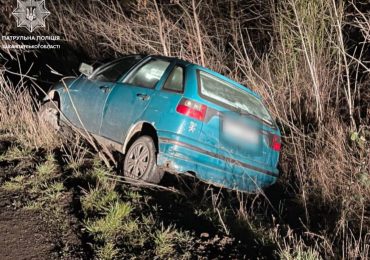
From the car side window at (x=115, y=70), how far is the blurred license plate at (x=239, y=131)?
6.39 ft

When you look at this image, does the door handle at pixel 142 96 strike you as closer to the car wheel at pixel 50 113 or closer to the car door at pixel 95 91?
the car door at pixel 95 91

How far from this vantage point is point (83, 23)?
1193 centimetres

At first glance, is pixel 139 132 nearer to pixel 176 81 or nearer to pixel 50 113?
pixel 176 81

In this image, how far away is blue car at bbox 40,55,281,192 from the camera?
506cm

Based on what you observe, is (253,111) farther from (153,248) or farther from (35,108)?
(35,108)

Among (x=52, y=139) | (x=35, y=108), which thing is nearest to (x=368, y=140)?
(x=52, y=139)

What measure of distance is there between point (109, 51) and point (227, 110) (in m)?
6.98

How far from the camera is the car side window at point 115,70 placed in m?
6.52

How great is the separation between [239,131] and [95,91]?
95.6 inches

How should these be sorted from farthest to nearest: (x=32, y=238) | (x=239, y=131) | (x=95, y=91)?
(x=95, y=91), (x=239, y=131), (x=32, y=238)

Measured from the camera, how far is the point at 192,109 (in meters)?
5.04

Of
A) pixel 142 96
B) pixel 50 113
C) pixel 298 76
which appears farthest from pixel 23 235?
pixel 298 76

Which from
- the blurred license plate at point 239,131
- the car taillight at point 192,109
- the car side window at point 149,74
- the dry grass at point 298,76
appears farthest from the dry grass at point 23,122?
the blurred license plate at point 239,131

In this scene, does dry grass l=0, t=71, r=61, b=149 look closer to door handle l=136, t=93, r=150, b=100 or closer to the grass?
the grass
